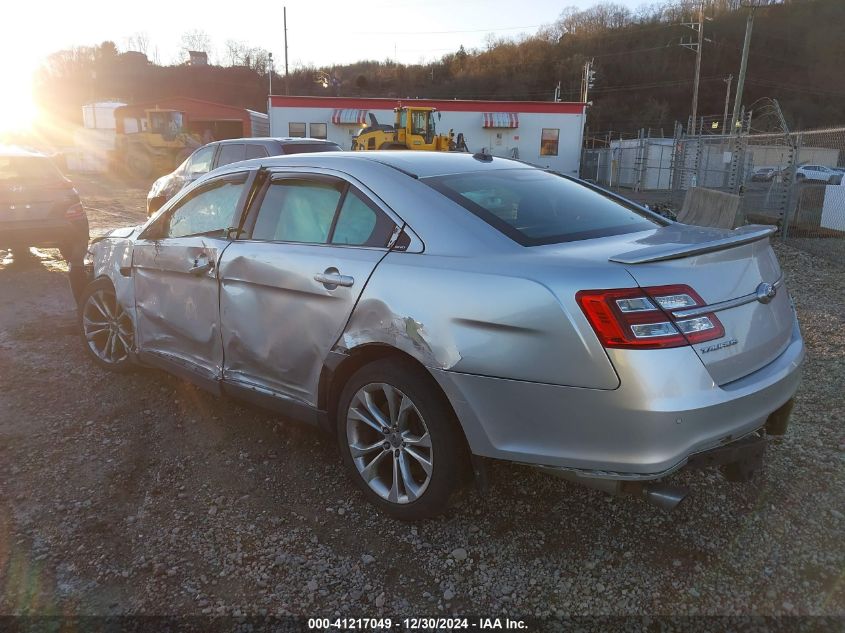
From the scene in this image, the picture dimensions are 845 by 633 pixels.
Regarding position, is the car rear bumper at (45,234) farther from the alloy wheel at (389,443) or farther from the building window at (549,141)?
the building window at (549,141)

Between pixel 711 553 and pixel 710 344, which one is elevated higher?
pixel 710 344

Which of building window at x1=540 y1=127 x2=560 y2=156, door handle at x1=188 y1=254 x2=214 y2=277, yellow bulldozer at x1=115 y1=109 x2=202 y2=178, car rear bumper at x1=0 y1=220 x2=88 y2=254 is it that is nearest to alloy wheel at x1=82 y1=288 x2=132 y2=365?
door handle at x1=188 y1=254 x2=214 y2=277

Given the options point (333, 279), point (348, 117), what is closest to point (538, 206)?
point (333, 279)

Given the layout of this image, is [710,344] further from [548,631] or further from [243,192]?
[243,192]

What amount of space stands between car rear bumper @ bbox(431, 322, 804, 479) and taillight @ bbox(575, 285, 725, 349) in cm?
5

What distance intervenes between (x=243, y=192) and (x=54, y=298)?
16.6ft

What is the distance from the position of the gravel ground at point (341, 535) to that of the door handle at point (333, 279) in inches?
42.8

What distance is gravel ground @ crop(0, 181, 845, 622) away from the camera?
2.56 meters

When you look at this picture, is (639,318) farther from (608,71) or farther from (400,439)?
(608,71)

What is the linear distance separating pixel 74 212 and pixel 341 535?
8.21 metres

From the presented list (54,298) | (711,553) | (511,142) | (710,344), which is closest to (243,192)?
(710,344)

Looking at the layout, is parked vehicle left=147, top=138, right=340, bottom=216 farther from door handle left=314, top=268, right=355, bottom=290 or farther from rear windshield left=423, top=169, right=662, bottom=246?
door handle left=314, top=268, right=355, bottom=290

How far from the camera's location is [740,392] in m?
2.46

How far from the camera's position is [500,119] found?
3747cm
